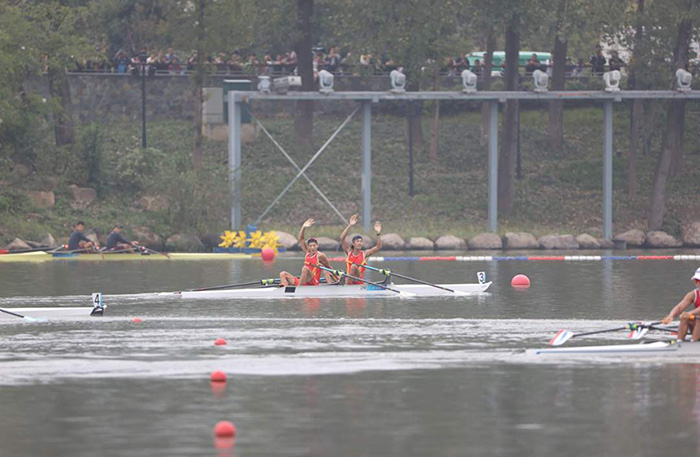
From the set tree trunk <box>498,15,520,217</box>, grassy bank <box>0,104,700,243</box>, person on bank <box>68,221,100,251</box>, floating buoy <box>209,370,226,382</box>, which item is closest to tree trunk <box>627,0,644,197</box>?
grassy bank <box>0,104,700,243</box>

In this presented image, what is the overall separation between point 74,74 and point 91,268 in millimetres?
17262

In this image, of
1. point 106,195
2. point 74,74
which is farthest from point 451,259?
point 74,74

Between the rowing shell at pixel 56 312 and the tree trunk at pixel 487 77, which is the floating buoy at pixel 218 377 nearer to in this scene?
the rowing shell at pixel 56 312

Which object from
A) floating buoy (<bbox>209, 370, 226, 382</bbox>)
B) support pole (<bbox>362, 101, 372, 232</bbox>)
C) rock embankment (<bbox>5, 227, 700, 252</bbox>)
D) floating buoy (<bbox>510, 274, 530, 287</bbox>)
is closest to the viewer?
floating buoy (<bbox>209, 370, 226, 382</bbox>)

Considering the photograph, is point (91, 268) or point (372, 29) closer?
point (91, 268)

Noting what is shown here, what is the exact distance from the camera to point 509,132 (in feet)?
164

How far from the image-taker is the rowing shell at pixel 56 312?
26.2 metres

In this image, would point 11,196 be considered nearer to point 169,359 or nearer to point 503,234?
point 503,234

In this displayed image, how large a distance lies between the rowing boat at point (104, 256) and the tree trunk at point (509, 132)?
1254 centimetres

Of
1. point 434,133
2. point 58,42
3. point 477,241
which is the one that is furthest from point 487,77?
point 58,42

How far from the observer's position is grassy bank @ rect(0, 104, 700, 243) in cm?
4578

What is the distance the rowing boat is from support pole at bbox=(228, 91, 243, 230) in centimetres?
477

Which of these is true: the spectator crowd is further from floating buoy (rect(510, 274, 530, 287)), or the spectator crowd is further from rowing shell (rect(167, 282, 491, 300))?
rowing shell (rect(167, 282, 491, 300))

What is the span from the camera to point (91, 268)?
38.6 meters
